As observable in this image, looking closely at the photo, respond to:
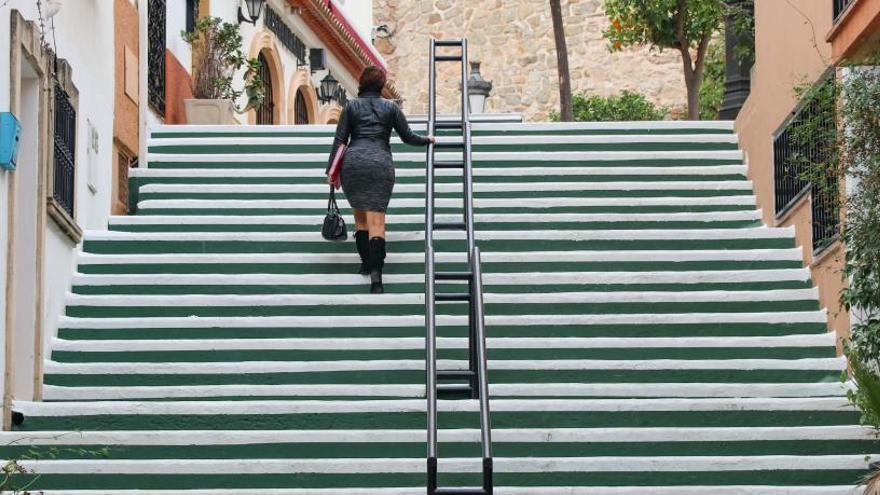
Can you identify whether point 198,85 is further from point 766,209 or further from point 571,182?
point 766,209

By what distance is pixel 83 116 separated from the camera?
13938 mm

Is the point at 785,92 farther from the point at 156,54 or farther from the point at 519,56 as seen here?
the point at 519,56

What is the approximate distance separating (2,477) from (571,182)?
19.6 ft

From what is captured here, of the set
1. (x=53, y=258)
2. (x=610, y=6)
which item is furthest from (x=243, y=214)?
(x=610, y=6)

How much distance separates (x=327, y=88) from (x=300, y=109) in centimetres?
105

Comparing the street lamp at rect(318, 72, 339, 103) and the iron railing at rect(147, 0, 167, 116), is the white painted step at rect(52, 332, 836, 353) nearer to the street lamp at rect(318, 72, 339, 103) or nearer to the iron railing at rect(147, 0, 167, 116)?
the iron railing at rect(147, 0, 167, 116)

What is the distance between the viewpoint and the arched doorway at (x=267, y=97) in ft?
82.2

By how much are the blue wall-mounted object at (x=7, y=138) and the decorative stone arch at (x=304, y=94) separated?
14.9 m

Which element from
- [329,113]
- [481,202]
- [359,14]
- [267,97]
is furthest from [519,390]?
[359,14]

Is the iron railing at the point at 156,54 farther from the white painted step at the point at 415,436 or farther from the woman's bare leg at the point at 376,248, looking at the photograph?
the white painted step at the point at 415,436

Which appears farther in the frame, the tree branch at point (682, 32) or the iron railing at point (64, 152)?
the tree branch at point (682, 32)

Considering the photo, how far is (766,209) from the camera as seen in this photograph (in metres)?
14.3

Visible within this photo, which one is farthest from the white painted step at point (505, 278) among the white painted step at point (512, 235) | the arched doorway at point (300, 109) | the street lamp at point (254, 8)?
the arched doorway at point (300, 109)

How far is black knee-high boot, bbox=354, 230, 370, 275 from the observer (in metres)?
13.1
